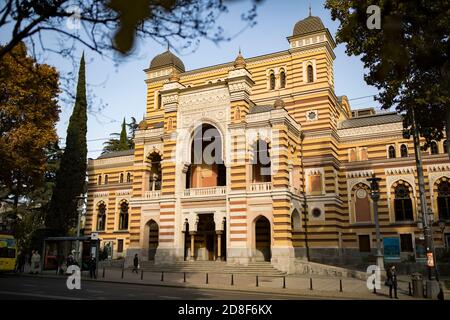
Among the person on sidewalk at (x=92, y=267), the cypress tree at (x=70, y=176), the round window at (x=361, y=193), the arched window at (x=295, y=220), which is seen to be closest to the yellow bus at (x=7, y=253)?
the cypress tree at (x=70, y=176)

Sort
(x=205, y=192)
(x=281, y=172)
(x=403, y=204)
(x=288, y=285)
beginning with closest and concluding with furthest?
1. (x=288, y=285)
2. (x=281, y=172)
3. (x=205, y=192)
4. (x=403, y=204)

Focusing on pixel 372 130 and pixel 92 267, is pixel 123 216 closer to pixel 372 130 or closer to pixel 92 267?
pixel 92 267

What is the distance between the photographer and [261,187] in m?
30.4

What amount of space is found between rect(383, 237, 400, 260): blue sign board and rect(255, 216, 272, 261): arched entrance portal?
32.2ft

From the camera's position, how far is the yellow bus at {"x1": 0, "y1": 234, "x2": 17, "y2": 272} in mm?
27859

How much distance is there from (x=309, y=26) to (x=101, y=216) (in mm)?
30048

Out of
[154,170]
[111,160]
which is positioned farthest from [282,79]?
[111,160]

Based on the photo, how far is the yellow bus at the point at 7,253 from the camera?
27.9 meters

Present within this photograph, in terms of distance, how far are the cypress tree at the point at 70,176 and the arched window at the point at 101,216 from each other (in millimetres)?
8039

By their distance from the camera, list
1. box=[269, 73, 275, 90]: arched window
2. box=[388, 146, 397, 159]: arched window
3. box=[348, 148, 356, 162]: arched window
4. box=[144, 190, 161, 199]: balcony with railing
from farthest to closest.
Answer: box=[269, 73, 275, 90]: arched window < box=[348, 148, 356, 162]: arched window < box=[388, 146, 397, 159]: arched window < box=[144, 190, 161, 199]: balcony with railing

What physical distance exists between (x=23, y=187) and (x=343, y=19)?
2951 cm

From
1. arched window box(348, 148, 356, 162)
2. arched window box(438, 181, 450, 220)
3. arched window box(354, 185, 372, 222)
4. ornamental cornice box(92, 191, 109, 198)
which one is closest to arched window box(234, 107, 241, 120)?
arched window box(348, 148, 356, 162)

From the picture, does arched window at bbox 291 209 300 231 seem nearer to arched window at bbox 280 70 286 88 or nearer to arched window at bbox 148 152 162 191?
arched window at bbox 148 152 162 191
